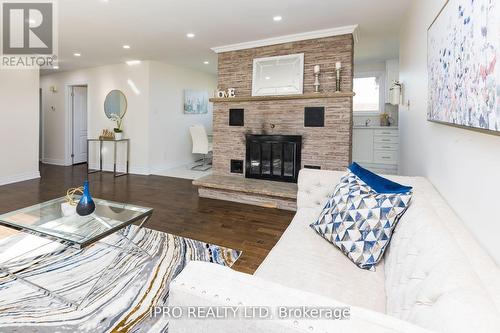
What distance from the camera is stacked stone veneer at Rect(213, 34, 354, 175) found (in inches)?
158

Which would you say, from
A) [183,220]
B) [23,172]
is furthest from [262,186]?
[23,172]

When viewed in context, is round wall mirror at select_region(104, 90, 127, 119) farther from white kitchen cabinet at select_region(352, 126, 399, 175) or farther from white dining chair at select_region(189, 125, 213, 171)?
white kitchen cabinet at select_region(352, 126, 399, 175)

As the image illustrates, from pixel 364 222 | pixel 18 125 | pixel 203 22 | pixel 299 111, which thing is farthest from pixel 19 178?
pixel 364 222

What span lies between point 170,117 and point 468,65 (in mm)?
6149

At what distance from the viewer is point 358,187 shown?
162cm

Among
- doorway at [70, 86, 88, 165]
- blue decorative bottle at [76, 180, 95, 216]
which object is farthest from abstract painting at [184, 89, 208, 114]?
blue decorative bottle at [76, 180, 95, 216]

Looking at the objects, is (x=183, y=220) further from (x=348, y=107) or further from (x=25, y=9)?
(x=25, y=9)

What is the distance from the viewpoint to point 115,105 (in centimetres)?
634

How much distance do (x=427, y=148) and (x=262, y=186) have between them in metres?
2.27

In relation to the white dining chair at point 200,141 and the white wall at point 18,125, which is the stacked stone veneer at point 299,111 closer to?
the white dining chair at point 200,141

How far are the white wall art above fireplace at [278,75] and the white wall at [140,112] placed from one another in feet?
8.82

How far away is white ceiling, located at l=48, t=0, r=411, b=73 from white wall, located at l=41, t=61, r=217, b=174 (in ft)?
3.31

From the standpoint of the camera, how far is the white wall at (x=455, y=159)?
101 centimetres

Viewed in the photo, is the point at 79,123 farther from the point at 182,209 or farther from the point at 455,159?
the point at 455,159
